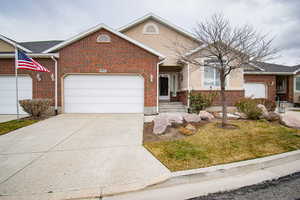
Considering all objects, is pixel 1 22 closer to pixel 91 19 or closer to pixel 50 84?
pixel 91 19

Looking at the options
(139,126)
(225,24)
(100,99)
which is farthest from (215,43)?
(100,99)

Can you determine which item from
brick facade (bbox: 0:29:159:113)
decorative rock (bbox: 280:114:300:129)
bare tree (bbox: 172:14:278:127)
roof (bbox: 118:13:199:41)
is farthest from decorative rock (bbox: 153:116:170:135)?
roof (bbox: 118:13:199:41)

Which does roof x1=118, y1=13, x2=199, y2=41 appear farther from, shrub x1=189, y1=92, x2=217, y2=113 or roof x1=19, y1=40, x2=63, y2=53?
roof x1=19, y1=40, x2=63, y2=53

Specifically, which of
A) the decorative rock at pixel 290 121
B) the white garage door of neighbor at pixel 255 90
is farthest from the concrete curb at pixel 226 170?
the white garage door of neighbor at pixel 255 90

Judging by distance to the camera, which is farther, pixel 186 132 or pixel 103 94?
pixel 103 94

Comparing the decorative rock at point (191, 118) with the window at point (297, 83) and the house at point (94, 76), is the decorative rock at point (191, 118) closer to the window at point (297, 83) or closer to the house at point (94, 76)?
the house at point (94, 76)

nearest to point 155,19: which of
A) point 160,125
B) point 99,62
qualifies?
point 99,62

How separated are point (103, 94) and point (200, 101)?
644 centimetres

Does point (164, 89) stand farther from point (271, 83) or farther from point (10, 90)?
point (10, 90)

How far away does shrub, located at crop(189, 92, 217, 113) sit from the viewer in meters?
9.56

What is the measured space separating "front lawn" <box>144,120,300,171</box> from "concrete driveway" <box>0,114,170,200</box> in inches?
20.0

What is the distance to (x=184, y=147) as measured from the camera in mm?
4324

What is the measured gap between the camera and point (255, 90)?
13.5m

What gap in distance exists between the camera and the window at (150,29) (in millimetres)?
11906
